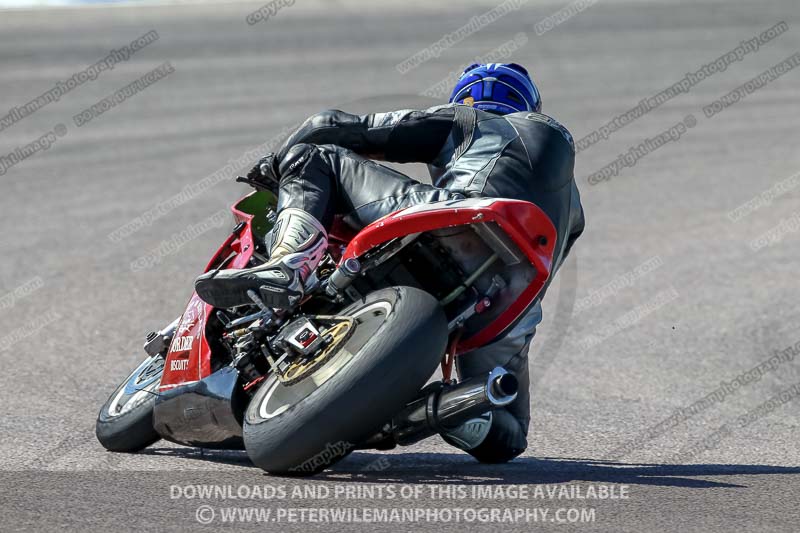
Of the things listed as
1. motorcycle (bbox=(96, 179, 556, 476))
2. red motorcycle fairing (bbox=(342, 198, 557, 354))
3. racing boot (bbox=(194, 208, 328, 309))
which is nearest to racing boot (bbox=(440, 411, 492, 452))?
motorcycle (bbox=(96, 179, 556, 476))

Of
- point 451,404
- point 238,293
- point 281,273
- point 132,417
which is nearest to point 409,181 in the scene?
point 281,273

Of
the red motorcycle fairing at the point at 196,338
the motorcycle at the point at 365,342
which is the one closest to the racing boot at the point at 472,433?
the motorcycle at the point at 365,342

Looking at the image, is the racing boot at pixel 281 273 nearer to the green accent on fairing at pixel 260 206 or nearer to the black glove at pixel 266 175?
the black glove at pixel 266 175

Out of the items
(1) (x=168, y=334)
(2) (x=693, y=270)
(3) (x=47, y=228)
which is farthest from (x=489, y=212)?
(3) (x=47, y=228)

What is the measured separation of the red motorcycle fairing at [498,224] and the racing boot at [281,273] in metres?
0.13

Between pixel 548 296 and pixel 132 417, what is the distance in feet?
21.1

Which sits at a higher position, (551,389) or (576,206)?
(576,206)

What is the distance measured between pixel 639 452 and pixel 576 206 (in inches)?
47.3

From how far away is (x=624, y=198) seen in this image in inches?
498

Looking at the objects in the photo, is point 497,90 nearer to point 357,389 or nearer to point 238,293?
point 238,293

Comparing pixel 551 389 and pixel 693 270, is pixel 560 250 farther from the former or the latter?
pixel 693 270

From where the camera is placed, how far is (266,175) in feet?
14.9

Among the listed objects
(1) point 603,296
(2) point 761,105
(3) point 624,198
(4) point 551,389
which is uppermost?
(4) point 551,389

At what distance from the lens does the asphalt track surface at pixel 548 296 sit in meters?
3.84
